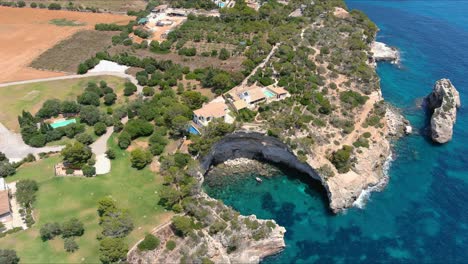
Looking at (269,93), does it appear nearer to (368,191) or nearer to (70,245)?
(368,191)

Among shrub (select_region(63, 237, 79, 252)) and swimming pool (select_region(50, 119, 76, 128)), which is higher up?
swimming pool (select_region(50, 119, 76, 128))

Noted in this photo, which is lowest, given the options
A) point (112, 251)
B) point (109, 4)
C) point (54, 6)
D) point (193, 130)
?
point (112, 251)

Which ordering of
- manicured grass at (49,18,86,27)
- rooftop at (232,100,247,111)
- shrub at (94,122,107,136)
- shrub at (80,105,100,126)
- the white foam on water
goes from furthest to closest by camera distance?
manicured grass at (49,18,86,27)
shrub at (80,105,100,126)
rooftop at (232,100,247,111)
shrub at (94,122,107,136)
the white foam on water

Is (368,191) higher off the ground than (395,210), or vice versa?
(368,191)

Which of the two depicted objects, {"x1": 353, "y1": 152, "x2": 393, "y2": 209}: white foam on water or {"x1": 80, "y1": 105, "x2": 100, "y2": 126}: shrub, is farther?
{"x1": 80, "y1": 105, "x2": 100, "y2": 126}: shrub

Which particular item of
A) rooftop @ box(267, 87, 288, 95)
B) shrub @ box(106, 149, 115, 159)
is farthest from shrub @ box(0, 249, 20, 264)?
rooftop @ box(267, 87, 288, 95)

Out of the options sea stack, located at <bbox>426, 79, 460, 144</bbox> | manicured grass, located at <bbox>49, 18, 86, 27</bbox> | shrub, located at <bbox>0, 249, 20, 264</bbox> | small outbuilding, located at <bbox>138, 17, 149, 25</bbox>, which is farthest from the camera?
manicured grass, located at <bbox>49, 18, 86, 27</bbox>

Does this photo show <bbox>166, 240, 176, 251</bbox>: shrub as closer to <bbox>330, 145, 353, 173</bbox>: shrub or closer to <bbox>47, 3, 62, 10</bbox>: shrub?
<bbox>330, 145, 353, 173</bbox>: shrub

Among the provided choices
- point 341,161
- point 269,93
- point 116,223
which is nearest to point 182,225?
point 116,223

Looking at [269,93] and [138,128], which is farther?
[269,93]
